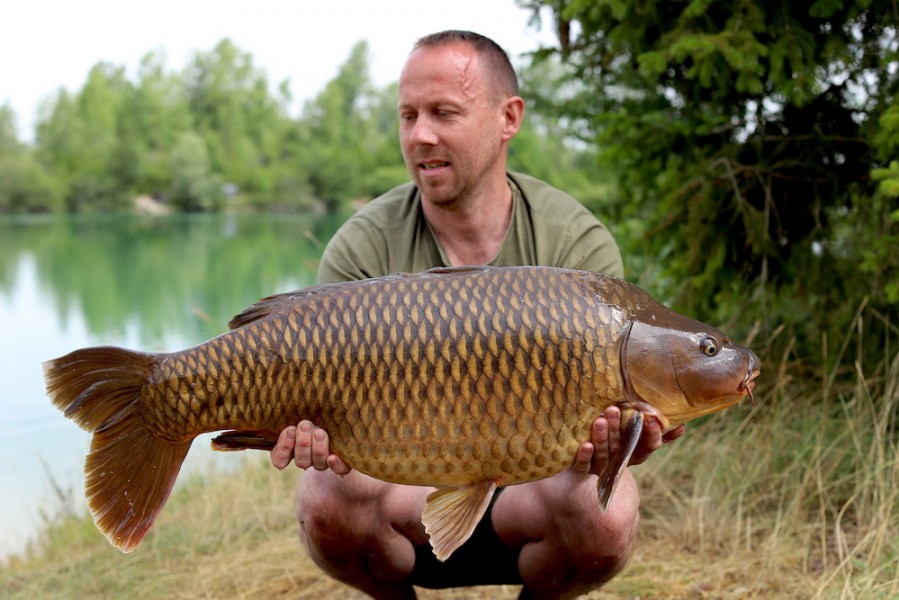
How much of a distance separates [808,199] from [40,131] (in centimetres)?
4667

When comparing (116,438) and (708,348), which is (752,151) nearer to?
(708,348)

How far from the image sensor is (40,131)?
1716 inches

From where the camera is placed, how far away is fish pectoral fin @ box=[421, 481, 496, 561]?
1502mm

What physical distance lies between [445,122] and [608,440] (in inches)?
32.6

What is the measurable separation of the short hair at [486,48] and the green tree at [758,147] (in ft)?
Answer: 1.95

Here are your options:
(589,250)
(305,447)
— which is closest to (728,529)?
(589,250)

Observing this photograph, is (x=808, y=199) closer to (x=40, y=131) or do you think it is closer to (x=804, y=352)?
(x=804, y=352)

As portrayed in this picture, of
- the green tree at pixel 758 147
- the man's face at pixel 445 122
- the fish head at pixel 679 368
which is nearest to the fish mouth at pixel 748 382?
the fish head at pixel 679 368

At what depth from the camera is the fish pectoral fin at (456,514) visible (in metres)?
1.50

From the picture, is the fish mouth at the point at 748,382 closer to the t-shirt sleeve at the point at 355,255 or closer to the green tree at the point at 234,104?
the t-shirt sleeve at the point at 355,255

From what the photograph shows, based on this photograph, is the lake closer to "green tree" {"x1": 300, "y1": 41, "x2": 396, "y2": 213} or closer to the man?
the man

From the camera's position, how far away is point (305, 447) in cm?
153

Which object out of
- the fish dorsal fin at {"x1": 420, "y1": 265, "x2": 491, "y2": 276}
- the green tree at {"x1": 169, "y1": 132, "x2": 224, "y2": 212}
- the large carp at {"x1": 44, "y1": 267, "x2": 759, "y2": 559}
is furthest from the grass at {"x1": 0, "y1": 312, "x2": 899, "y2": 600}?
the green tree at {"x1": 169, "y1": 132, "x2": 224, "y2": 212}

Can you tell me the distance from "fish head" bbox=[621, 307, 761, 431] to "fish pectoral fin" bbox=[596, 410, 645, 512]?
0.04m
